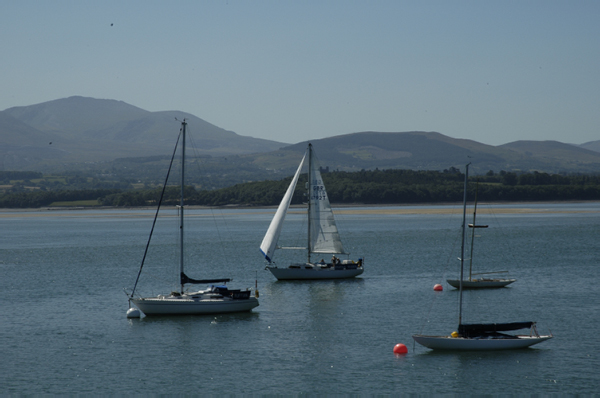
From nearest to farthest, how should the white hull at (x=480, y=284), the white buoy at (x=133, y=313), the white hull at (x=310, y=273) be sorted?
the white buoy at (x=133, y=313) → the white hull at (x=480, y=284) → the white hull at (x=310, y=273)

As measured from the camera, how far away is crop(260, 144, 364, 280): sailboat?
5391cm

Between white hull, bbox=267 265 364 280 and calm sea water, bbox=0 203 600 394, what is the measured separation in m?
0.88

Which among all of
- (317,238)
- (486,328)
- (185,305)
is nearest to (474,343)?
(486,328)

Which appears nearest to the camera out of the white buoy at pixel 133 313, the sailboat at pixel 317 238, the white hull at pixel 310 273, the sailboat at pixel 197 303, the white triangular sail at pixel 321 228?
the white buoy at pixel 133 313

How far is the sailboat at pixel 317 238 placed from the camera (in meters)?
53.9

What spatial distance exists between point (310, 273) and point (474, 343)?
24076 mm

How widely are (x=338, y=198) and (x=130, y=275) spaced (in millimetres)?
135100

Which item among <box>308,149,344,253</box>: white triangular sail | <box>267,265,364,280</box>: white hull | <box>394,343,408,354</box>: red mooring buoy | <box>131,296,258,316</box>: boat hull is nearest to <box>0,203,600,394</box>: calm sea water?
<box>394,343,408,354</box>: red mooring buoy

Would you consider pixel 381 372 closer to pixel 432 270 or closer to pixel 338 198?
pixel 432 270

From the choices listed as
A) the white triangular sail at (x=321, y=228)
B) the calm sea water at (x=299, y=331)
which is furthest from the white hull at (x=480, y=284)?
the white triangular sail at (x=321, y=228)

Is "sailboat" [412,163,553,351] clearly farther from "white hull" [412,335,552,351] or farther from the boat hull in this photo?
the boat hull

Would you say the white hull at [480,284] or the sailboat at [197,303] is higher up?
the white hull at [480,284]

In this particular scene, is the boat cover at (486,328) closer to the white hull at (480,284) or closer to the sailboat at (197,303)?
the sailboat at (197,303)

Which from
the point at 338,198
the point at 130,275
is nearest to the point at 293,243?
the point at 130,275
